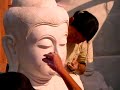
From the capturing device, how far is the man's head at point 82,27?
3.12 m

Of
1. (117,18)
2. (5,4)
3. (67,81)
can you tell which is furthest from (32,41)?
(117,18)

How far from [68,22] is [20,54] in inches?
17.7

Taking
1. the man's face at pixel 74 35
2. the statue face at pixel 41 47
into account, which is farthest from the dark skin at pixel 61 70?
the man's face at pixel 74 35

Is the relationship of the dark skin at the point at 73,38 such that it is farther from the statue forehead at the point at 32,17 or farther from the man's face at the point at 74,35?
the statue forehead at the point at 32,17

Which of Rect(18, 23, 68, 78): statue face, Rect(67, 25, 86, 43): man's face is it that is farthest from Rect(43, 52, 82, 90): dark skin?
Rect(67, 25, 86, 43): man's face

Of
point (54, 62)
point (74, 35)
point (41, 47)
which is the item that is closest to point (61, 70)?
point (54, 62)

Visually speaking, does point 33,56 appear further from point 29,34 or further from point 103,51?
point 103,51

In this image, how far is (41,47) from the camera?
9.05 feet

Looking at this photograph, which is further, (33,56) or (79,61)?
(79,61)

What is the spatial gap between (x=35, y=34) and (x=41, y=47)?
104 millimetres

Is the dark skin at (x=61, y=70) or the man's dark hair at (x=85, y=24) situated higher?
the man's dark hair at (x=85, y=24)

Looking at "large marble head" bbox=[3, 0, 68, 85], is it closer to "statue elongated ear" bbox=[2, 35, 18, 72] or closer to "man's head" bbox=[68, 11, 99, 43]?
"statue elongated ear" bbox=[2, 35, 18, 72]

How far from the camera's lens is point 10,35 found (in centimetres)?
288

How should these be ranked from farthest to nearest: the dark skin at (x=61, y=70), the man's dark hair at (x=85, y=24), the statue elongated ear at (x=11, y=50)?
1. the man's dark hair at (x=85, y=24)
2. the statue elongated ear at (x=11, y=50)
3. the dark skin at (x=61, y=70)
